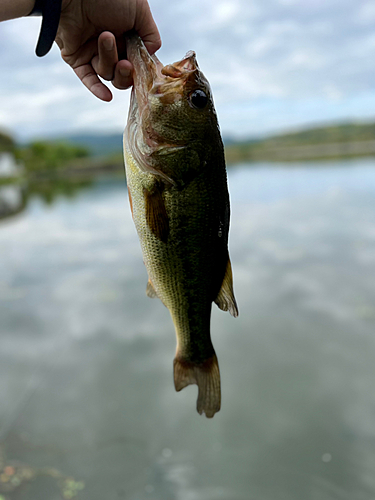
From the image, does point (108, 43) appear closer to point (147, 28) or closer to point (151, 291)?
point (147, 28)

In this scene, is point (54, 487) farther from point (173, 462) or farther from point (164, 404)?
point (164, 404)

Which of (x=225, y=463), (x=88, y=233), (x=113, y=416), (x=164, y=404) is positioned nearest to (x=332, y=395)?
(x=225, y=463)

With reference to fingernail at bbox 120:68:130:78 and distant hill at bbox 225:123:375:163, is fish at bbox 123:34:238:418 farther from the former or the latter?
distant hill at bbox 225:123:375:163

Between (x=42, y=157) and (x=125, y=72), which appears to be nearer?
(x=125, y=72)

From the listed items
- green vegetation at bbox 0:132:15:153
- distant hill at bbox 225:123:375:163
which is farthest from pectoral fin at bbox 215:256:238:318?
distant hill at bbox 225:123:375:163

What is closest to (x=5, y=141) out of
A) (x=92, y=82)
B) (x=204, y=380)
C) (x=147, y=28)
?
(x=92, y=82)
